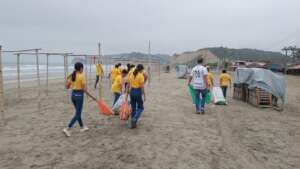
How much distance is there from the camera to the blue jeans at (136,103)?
6945 mm

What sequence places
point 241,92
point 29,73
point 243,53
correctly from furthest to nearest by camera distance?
point 243,53
point 29,73
point 241,92

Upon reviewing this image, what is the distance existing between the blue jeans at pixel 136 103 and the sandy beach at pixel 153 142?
0.33 meters

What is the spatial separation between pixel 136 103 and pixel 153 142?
1.41 m

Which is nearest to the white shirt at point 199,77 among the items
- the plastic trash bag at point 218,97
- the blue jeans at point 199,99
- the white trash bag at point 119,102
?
the blue jeans at point 199,99

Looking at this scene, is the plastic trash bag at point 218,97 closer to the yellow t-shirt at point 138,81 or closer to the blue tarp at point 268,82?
the blue tarp at point 268,82

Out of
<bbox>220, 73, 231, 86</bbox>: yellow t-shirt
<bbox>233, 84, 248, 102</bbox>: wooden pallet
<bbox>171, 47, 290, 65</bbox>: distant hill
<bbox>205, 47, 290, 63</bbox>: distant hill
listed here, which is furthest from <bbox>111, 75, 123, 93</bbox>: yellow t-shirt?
<bbox>205, 47, 290, 63</bbox>: distant hill

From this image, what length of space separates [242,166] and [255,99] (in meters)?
7.47

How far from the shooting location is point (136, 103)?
7145mm

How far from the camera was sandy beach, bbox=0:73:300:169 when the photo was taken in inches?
194

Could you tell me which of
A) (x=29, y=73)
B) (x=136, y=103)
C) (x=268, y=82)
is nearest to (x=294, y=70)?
(x=268, y=82)

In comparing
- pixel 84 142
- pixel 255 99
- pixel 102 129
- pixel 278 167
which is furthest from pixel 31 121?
pixel 255 99

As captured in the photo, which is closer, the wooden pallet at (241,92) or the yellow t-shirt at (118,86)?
the yellow t-shirt at (118,86)

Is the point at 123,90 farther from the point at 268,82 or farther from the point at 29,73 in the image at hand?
the point at 29,73

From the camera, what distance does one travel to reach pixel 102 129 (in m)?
7.00
